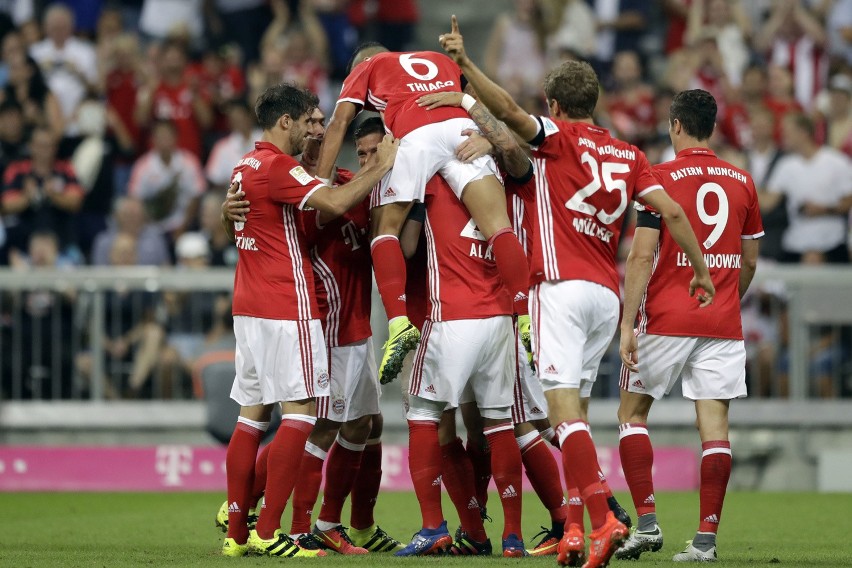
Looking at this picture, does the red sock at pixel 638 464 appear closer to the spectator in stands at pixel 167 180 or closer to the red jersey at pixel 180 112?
the spectator in stands at pixel 167 180

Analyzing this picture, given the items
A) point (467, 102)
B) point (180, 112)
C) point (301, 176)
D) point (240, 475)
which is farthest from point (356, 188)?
point (180, 112)

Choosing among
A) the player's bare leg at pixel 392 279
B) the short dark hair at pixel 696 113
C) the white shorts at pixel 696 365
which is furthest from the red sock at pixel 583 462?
the short dark hair at pixel 696 113

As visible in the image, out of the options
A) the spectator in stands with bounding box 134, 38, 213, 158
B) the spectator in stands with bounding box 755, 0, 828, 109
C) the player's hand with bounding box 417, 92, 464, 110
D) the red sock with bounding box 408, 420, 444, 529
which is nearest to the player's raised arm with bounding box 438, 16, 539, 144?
the player's hand with bounding box 417, 92, 464, 110

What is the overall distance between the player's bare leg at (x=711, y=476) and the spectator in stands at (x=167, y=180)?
8.58 metres

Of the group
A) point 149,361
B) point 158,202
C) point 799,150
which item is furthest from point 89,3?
point 799,150

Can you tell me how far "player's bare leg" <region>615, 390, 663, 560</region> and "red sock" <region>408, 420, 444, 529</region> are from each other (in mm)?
996

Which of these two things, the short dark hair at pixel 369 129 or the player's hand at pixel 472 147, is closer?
the player's hand at pixel 472 147

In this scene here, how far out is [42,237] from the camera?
46.9ft

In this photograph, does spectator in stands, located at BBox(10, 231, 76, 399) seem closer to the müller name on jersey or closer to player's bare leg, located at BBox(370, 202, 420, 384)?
player's bare leg, located at BBox(370, 202, 420, 384)

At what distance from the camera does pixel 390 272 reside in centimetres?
790

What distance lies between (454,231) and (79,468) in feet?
21.6

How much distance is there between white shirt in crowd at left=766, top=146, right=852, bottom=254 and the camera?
46.1 ft

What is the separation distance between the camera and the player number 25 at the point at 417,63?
8.39 m

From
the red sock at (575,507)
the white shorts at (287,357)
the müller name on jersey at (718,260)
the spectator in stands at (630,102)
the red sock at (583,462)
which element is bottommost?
the red sock at (575,507)
